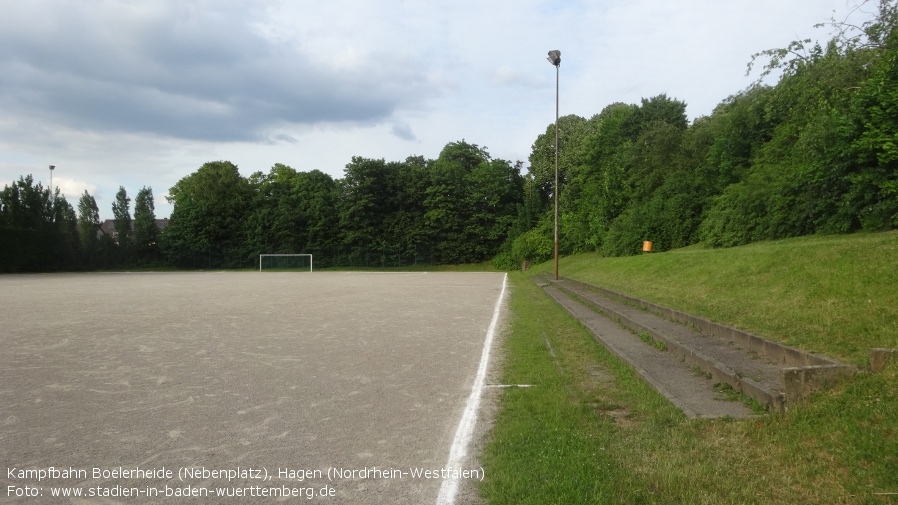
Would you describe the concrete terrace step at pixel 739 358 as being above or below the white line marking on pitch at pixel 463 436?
above

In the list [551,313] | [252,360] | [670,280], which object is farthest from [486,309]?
[252,360]

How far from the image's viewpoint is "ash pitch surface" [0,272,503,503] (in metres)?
4.61

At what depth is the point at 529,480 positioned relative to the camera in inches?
163

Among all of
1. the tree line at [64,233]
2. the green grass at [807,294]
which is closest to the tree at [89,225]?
the tree line at [64,233]

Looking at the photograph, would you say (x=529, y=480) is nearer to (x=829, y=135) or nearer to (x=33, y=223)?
(x=829, y=135)

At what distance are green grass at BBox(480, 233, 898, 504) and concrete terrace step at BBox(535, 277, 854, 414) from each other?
0.56ft

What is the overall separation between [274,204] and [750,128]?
47.3m

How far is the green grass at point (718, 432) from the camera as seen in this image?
3.88 meters

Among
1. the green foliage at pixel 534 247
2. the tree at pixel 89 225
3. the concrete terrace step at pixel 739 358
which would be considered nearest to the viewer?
the concrete terrace step at pixel 739 358

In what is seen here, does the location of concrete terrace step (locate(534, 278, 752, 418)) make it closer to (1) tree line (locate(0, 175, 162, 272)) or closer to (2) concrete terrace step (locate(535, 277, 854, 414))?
(2) concrete terrace step (locate(535, 277, 854, 414))

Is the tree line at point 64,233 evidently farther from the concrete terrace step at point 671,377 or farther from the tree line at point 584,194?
the concrete terrace step at point 671,377

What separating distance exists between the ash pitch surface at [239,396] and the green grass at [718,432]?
77 cm

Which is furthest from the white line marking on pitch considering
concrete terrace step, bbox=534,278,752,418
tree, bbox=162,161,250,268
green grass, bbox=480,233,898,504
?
tree, bbox=162,161,250,268

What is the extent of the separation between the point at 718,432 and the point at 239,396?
493 centimetres
